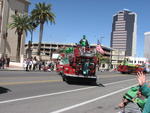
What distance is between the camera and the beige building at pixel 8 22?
60.6 metres

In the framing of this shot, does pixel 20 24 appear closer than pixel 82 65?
No

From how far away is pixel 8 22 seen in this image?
206ft

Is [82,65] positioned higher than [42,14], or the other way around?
[42,14]

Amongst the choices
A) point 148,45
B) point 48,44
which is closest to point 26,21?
point 48,44

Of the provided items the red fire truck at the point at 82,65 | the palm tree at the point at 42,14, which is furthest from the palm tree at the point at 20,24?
the red fire truck at the point at 82,65

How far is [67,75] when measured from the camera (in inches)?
800

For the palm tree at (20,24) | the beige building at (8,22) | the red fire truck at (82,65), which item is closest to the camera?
the red fire truck at (82,65)

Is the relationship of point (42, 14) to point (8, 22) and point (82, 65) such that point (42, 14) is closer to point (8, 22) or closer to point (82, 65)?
point (8, 22)

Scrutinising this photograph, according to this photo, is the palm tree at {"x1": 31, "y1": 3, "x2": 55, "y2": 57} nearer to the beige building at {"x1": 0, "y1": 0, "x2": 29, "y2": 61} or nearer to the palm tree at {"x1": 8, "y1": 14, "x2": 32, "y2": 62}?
the palm tree at {"x1": 8, "y1": 14, "x2": 32, "y2": 62}

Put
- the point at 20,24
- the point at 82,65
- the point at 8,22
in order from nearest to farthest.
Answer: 1. the point at 82,65
2. the point at 20,24
3. the point at 8,22

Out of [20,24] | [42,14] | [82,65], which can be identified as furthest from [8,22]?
[82,65]

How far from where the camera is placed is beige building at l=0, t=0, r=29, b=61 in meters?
60.6

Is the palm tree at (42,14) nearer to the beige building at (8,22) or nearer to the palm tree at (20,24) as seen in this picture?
the palm tree at (20,24)

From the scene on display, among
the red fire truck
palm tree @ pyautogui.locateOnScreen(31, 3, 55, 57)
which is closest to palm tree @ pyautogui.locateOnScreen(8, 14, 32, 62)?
palm tree @ pyautogui.locateOnScreen(31, 3, 55, 57)
